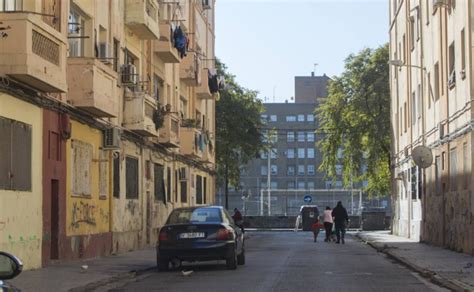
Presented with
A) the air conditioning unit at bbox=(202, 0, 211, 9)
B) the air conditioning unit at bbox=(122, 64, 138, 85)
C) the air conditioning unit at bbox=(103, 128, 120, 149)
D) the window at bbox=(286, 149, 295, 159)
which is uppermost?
the air conditioning unit at bbox=(202, 0, 211, 9)

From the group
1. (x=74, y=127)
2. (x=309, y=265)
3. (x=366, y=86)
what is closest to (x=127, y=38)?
(x=74, y=127)

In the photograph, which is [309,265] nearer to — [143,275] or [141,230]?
[143,275]

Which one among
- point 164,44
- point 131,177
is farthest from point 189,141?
point 131,177

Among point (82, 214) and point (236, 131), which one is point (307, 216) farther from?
point (82, 214)

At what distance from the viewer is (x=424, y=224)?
107 ft

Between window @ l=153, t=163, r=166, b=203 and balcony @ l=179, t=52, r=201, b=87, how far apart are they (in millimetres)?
5579

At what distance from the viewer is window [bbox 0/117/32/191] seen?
16.4 metres

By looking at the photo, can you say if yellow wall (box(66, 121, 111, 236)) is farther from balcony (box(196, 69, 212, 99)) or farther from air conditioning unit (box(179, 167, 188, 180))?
balcony (box(196, 69, 212, 99))

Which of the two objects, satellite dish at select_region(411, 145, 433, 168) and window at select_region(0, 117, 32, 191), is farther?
satellite dish at select_region(411, 145, 433, 168)

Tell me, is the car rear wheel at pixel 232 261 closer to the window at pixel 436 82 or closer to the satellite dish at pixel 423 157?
the satellite dish at pixel 423 157

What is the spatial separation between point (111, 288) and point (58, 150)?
5.87 metres

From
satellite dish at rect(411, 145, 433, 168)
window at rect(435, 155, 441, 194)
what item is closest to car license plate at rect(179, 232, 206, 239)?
satellite dish at rect(411, 145, 433, 168)

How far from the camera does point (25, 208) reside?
58.0 feet

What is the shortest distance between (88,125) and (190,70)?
599 inches
